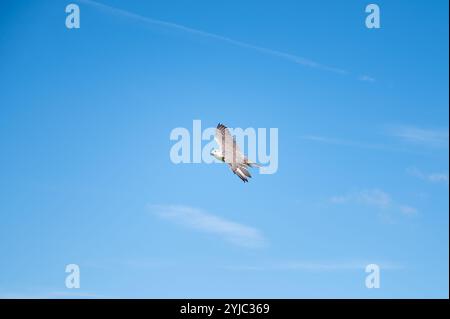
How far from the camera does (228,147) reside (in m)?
24.0

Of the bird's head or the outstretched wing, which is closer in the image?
the outstretched wing

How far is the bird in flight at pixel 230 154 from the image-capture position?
2369 cm

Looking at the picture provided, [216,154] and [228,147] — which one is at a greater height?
[228,147]

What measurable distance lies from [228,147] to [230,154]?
0.29 m

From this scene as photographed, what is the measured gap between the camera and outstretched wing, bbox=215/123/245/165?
2373 cm
